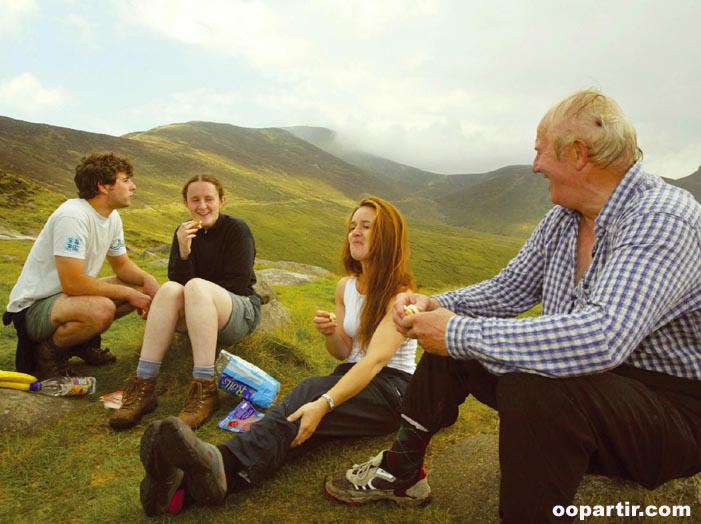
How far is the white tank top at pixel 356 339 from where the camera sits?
4.22 meters

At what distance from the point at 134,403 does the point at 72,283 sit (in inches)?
59.1

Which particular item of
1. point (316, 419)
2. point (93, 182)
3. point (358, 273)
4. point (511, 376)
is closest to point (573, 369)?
point (511, 376)

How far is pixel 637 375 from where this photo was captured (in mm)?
2598

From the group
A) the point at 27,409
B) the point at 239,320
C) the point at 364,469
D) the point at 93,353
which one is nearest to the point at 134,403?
the point at 27,409

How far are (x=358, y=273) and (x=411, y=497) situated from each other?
2.09m

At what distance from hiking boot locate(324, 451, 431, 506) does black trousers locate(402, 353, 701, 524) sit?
3.25ft

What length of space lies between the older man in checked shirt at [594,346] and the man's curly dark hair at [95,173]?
406 cm

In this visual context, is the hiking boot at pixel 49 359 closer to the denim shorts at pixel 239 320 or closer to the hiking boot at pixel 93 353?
the hiking boot at pixel 93 353

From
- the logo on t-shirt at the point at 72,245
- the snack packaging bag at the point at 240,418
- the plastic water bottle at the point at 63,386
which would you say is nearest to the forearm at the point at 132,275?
the logo on t-shirt at the point at 72,245

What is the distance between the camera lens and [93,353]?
5945mm

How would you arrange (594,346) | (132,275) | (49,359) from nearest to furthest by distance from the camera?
(594,346) < (49,359) < (132,275)

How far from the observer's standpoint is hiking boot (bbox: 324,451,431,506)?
322 centimetres

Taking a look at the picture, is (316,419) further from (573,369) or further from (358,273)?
(573,369)

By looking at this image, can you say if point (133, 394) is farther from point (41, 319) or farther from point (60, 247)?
point (60, 247)
